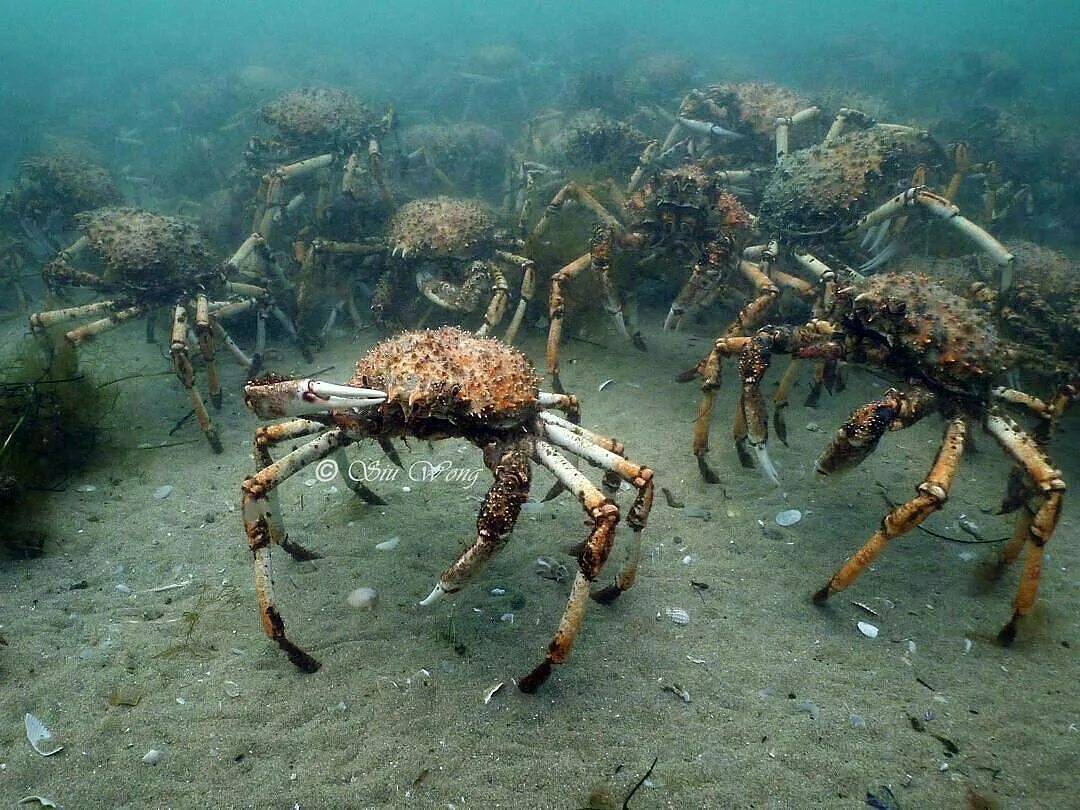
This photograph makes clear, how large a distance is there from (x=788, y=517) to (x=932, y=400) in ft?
4.26

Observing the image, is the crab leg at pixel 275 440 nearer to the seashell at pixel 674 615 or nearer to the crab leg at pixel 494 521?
the crab leg at pixel 494 521

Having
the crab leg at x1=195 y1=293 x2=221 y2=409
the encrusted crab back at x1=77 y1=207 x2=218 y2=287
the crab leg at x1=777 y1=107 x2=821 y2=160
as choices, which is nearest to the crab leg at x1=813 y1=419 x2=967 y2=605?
the crab leg at x1=777 y1=107 x2=821 y2=160

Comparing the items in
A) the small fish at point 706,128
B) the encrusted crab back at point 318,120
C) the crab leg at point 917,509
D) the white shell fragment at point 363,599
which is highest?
the small fish at point 706,128

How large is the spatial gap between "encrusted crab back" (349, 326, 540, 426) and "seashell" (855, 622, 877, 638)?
2.42 meters

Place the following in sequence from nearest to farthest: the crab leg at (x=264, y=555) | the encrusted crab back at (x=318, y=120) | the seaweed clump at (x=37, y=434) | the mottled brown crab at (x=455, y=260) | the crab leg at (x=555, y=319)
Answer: the crab leg at (x=264, y=555), the seaweed clump at (x=37, y=434), the crab leg at (x=555, y=319), the mottled brown crab at (x=455, y=260), the encrusted crab back at (x=318, y=120)

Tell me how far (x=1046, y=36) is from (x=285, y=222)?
146 feet

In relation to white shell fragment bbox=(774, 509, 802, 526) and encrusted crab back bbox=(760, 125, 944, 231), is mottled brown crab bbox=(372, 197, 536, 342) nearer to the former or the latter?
encrusted crab back bbox=(760, 125, 944, 231)

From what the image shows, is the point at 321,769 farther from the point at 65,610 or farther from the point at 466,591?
the point at 65,610

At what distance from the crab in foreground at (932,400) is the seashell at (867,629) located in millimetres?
246

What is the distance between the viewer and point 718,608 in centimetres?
380

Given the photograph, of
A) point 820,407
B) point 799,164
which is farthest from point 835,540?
point 799,164

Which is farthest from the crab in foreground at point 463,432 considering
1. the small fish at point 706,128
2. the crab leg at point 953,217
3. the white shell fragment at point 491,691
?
the small fish at point 706,128

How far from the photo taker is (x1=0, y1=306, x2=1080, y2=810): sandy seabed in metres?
2.77

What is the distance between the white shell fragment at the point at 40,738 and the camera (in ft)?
9.24
